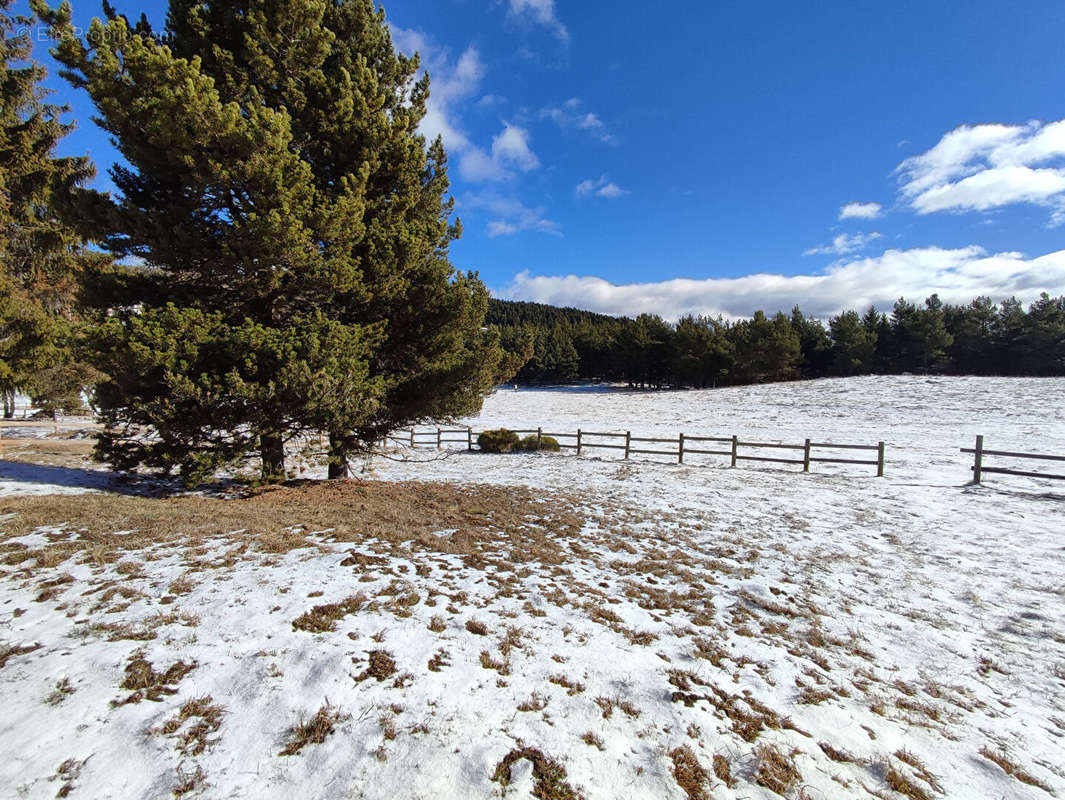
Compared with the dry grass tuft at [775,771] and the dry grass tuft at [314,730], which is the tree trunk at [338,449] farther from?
the dry grass tuft at [775,771]

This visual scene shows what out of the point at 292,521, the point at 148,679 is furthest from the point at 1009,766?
the point at 292,521

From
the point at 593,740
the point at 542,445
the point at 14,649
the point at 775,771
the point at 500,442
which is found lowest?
the point at 542,445

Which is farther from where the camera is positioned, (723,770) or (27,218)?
(27,218)

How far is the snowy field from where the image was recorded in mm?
2953

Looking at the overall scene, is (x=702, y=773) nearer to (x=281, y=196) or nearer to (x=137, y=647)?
(x=137, y=647)

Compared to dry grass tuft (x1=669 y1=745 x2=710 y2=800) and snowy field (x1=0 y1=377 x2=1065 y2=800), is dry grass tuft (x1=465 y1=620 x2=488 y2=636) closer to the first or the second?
snowy field (x1=0 y1=377 x2=1065 y2=800)

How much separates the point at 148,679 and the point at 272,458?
287 inches

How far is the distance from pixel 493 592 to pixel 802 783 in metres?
3.42

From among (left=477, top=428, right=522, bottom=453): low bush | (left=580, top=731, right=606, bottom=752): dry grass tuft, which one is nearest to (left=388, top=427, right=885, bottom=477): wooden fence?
(left=477, top=428, right=522, bottom=453): low bush

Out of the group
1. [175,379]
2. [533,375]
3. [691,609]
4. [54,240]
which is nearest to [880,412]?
[691,609]

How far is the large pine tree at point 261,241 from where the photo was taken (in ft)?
23.9

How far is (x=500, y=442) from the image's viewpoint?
20.9 meters

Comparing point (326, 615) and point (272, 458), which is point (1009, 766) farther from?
point (272, 458)

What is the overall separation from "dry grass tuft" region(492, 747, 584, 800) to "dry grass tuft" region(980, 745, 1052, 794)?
3435 millimetres
